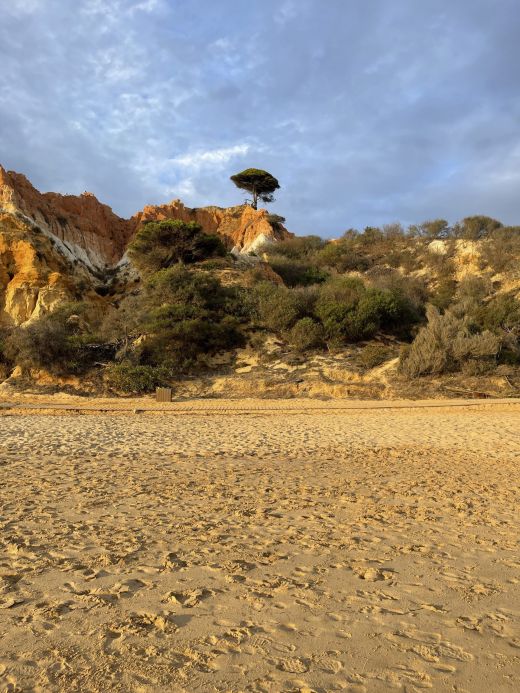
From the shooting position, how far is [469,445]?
9898 millimetres

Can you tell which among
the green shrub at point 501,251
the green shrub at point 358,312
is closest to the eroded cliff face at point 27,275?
the green shrub at point 358,312

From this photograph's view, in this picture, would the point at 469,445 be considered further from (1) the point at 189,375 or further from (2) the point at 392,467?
(1) the point at 189,375

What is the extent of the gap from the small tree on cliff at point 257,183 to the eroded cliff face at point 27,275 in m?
22.3

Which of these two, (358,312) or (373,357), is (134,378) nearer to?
(373,357)

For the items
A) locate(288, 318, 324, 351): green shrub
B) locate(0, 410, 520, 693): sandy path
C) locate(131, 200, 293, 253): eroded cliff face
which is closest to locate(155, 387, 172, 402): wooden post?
locate(288, 318, 324, 351): green shrub

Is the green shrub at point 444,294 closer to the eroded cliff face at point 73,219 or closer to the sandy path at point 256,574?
the sandy path at point 256,574

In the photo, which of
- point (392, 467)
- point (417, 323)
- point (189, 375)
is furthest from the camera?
point (417, 323)

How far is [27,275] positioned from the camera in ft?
82.6

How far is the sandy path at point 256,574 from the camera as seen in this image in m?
2.51

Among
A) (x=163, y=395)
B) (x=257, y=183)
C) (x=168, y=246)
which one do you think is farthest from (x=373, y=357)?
(x=257, y=183)

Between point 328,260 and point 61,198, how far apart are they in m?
20.1

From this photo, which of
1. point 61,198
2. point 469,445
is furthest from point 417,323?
point 61,198

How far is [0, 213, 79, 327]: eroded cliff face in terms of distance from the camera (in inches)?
949

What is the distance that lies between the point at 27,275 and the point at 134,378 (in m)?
11.7
